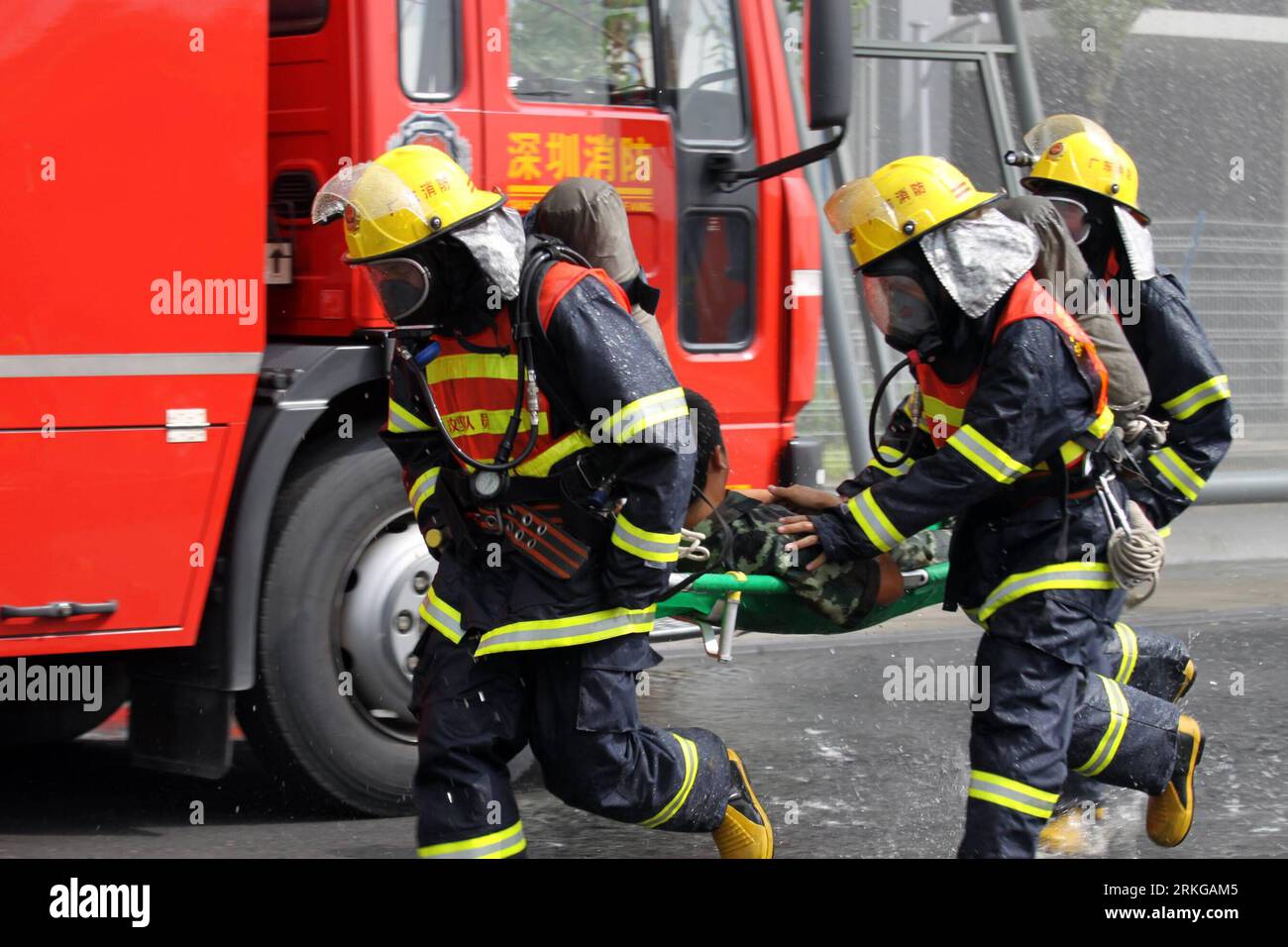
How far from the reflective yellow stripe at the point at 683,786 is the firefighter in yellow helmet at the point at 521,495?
0.09ft

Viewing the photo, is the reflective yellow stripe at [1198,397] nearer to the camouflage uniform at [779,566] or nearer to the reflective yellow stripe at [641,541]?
the camouflage uniform at [779,566]

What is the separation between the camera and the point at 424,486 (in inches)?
165

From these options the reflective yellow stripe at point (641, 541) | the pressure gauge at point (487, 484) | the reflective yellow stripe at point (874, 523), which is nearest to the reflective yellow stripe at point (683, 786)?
the reflective yellow stripe at point (641, 541)

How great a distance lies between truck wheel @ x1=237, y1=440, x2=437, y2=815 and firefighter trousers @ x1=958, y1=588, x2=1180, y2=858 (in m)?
1.77

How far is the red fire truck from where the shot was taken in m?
4.42

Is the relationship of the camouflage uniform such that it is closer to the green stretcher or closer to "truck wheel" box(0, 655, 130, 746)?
the green stretcher

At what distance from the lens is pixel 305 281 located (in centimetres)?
528

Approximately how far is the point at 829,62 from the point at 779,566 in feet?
4.85

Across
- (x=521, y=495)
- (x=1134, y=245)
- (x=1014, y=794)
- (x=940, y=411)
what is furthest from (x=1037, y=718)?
(x=1134, y=245)

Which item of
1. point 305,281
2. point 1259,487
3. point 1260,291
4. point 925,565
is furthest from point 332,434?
point 1260,291

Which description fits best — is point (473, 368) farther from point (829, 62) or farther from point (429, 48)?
point (829, 62)

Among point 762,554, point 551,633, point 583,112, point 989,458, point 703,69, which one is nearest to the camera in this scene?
point 551,633

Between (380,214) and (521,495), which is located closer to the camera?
(380,214)

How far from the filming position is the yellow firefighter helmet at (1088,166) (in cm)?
492
